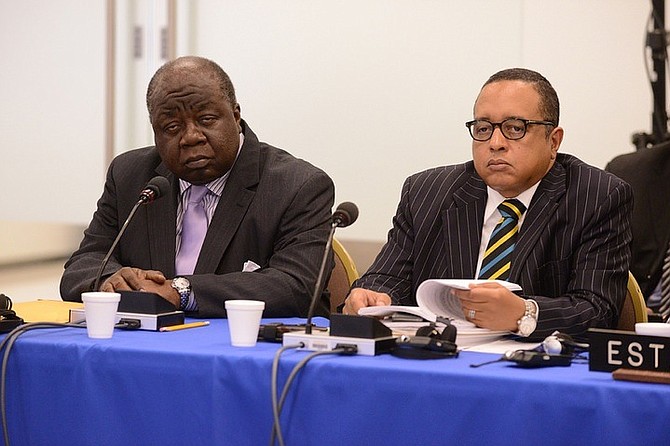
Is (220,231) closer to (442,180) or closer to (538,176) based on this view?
(442,180)

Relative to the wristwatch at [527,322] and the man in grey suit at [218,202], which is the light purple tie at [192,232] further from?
the wristwatch at [527,322]

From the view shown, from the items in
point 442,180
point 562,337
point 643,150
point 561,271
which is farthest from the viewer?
point 643,150

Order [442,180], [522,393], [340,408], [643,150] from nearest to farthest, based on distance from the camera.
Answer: [522,393], [340,408], [442,180], [643,150]

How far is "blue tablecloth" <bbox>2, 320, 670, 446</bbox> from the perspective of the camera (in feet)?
4.72

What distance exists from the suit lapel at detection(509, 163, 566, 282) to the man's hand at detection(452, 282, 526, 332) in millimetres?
434

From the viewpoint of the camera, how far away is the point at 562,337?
5.73 feet

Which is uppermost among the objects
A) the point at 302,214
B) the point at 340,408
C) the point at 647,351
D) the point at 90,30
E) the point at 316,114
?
the point at 90,30

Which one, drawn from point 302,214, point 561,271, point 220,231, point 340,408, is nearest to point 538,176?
point 561,271

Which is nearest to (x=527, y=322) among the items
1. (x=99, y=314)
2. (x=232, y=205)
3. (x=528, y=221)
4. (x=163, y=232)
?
(x=528, y=221)

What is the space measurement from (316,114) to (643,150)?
5.83ft

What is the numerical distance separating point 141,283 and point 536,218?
101cm

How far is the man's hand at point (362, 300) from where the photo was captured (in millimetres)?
2203

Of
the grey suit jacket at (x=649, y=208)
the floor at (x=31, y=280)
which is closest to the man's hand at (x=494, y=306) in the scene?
the grey suit jacket at (x=649, y=208)

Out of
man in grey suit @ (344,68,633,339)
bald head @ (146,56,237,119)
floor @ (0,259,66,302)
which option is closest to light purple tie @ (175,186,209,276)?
bald head @ (146,56,237,119)
